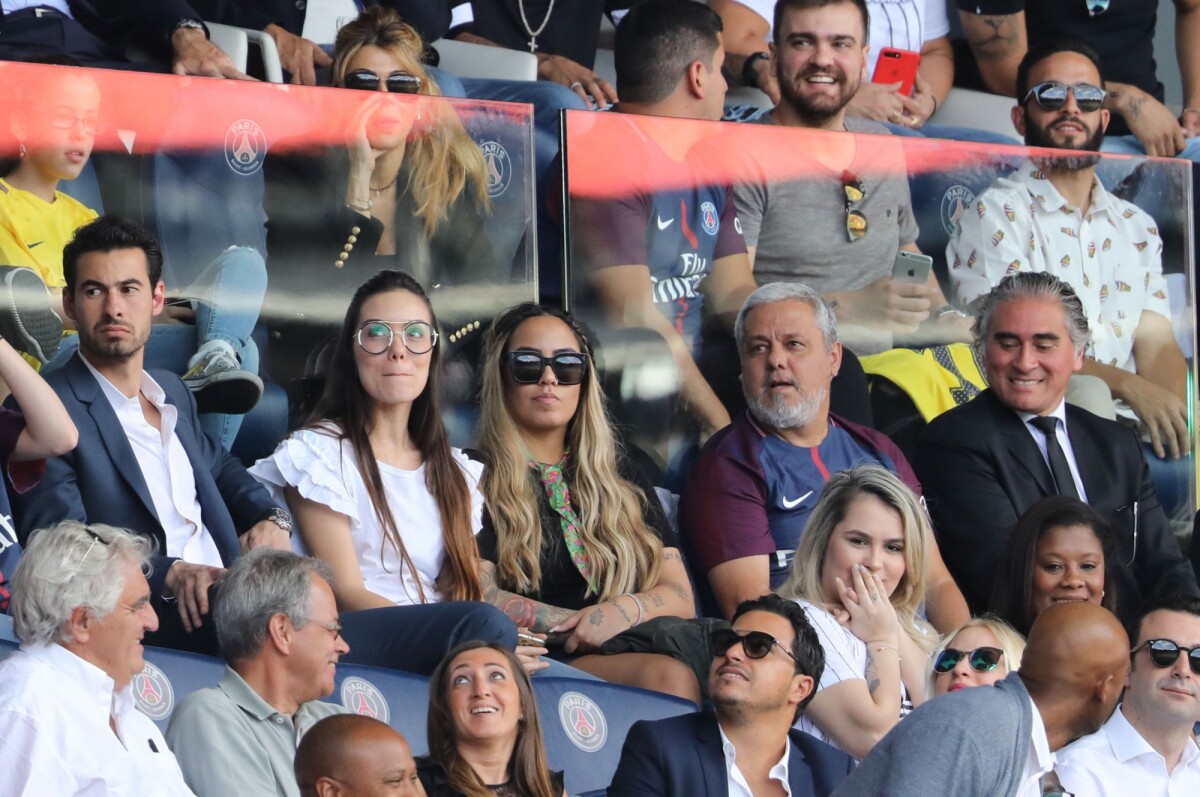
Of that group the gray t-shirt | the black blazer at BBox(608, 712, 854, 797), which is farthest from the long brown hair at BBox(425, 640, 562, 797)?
the gray t-shirt

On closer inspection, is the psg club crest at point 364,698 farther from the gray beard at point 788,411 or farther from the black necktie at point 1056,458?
the black necktie at point 1056,458

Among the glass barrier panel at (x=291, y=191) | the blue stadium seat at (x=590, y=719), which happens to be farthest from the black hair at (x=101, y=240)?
the blue stadium seat at (x=590, y=719)

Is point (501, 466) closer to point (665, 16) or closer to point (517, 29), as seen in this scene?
point (665, 16)

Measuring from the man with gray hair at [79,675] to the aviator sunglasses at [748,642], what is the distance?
3.86ft

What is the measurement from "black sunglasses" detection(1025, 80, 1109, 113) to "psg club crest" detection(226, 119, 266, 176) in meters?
2.76

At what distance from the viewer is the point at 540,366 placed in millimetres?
5090

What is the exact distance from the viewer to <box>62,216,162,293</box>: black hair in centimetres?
454

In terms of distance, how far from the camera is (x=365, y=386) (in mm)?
4887

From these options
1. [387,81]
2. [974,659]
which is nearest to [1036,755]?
[974,659]

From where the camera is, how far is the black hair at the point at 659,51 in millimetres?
6098

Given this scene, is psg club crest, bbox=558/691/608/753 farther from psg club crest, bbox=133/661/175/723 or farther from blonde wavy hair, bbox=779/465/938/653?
psg club crest, bbox=133/661/175/723

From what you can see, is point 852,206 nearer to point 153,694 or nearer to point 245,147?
point 245,147

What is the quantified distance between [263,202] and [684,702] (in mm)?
1629

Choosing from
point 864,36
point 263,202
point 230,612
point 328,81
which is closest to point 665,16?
point 864,36
